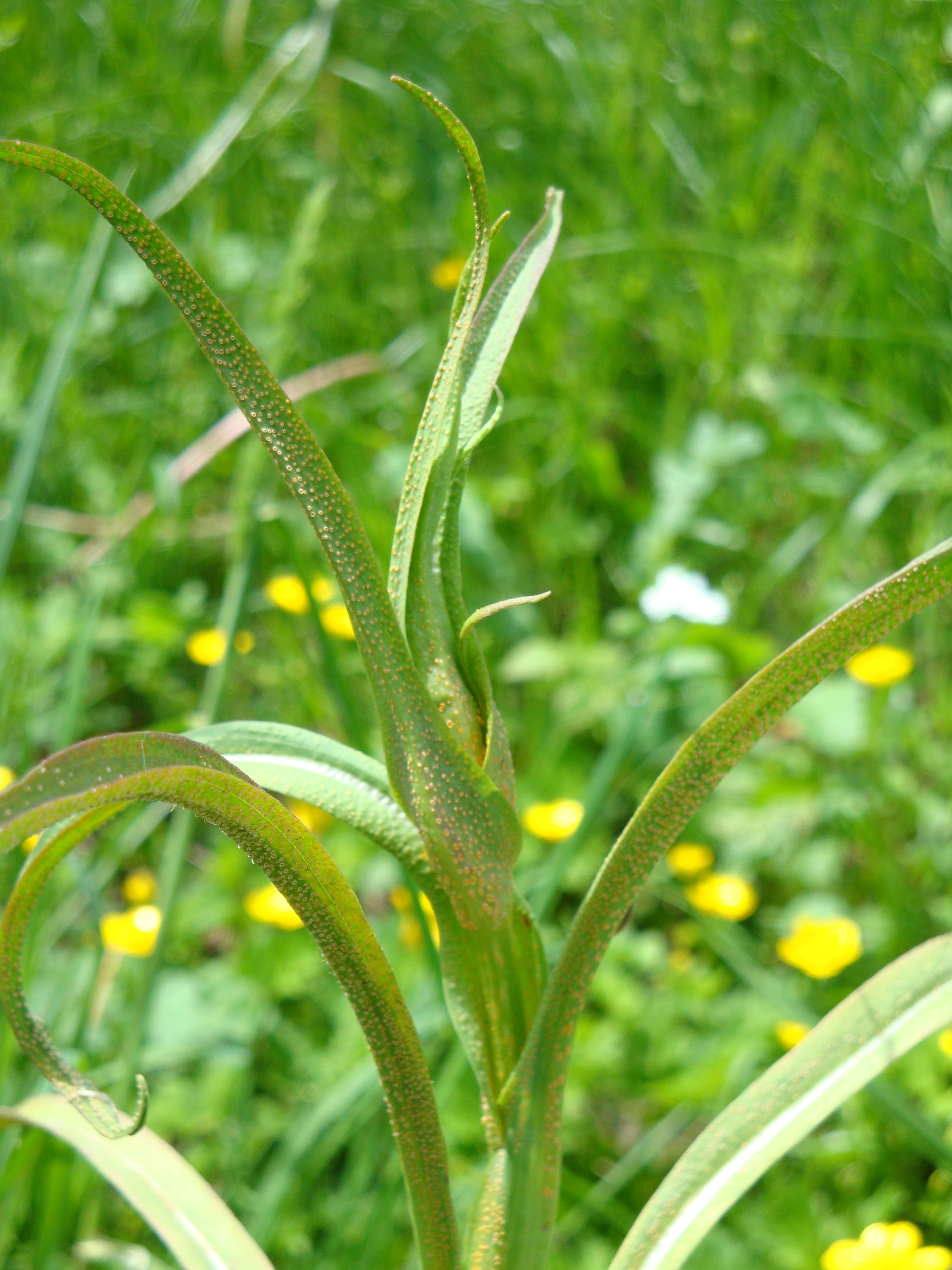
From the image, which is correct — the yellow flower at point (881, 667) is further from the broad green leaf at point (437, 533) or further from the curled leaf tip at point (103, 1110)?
the curled leaf tip at point (103, 1110)

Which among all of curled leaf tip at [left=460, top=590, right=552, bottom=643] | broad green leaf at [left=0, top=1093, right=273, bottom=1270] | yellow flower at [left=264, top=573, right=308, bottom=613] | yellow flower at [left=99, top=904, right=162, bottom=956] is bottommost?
broad green leaf at [left=0, top=1093, right=273, bottom=1270]

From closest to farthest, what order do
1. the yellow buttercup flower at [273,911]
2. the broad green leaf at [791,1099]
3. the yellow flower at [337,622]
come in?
the broad green leaf at [791,1099] < the yellow buttercup flower at [273,911] < the yellow flower at [337,622]

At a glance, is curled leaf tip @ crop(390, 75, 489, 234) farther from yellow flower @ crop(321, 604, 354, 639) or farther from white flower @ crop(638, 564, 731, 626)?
yellow flower @ crop(321, 604, 354, 639)

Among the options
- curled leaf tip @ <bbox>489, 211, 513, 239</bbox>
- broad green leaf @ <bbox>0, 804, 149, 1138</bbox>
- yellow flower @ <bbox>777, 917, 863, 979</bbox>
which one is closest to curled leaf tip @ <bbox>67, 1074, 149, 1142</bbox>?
broad green leaf @ <bbox>0, 804, 149, 1138</bbox>

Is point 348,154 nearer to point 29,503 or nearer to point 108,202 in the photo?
point 29,503

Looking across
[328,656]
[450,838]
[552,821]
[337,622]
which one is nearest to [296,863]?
[450,838]

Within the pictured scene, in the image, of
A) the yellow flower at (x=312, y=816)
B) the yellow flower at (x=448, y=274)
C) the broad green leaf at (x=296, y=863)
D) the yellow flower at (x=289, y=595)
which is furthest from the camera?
the yellow flower at (x=448, y=274)

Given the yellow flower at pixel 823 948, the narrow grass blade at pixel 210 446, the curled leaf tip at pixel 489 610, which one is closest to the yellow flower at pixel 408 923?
the yellow flower at pixel 823 948
